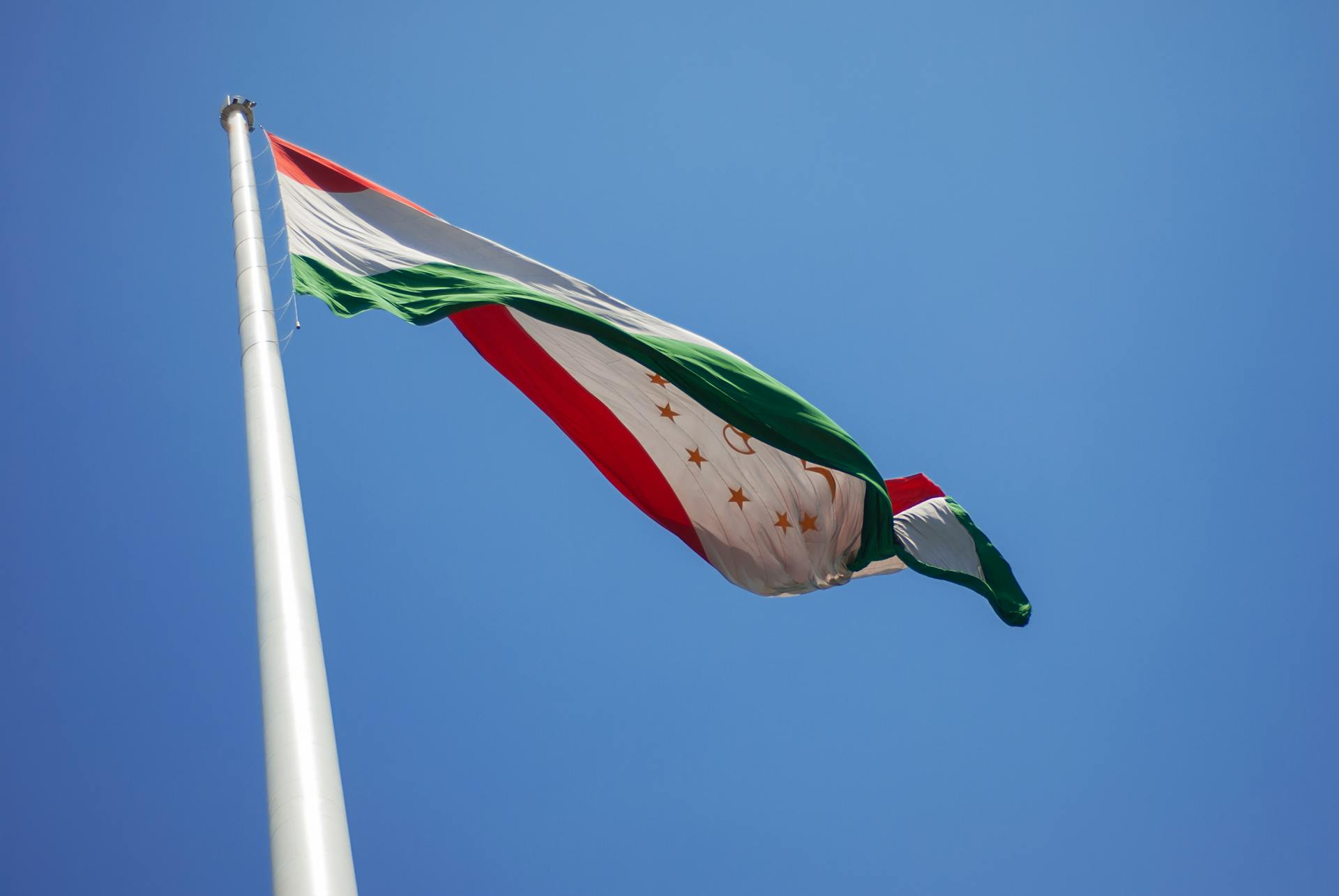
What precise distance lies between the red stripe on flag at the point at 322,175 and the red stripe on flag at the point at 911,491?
6391 millimetres

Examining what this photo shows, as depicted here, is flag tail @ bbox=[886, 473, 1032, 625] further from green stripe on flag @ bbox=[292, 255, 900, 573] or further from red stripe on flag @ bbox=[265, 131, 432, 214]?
red stripe on flag @ bbox=[265, 131, 432, 214]

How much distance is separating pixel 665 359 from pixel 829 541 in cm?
304

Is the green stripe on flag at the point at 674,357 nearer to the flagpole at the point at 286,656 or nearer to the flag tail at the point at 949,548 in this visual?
the flag tail at the point at 949,548

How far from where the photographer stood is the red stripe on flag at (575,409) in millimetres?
13414

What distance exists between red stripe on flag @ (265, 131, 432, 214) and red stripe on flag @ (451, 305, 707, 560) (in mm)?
1445

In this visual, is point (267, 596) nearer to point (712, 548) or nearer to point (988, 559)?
point (712, 548)

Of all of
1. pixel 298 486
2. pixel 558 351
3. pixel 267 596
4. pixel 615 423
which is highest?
pixel 558 351

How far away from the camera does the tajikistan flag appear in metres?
12.6

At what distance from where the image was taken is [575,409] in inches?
534

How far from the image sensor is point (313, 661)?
741 centimetres

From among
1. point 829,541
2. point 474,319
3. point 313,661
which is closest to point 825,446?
point 829,541

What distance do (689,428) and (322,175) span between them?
16.2ft

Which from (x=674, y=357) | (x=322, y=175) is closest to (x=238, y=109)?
(x=322, y=175)

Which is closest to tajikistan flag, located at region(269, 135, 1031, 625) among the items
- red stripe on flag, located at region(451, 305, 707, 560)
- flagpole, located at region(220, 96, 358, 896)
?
red stripe on flag, located at region(451, 305, 707, 560)
